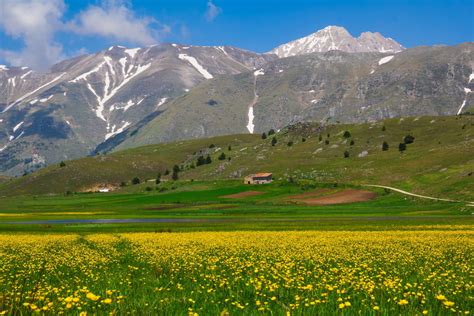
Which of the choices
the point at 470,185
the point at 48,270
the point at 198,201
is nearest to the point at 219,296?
the point at 48,270

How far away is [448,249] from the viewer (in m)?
35.5

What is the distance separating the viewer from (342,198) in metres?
157

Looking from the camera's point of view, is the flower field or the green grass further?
the green grass

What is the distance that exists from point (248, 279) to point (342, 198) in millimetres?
138465

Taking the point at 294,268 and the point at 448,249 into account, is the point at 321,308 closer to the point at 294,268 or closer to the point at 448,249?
the point at 294,268

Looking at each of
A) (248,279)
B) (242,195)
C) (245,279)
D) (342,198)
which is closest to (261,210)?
(342,198)

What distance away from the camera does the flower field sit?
51.6 ft

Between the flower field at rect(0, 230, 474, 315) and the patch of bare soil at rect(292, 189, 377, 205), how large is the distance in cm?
10982

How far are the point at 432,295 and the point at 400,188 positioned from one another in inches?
6369

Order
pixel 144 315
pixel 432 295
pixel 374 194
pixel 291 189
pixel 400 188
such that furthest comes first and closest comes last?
pixel 291 189 → pixel 400 188 → pixel 374 194 → pixel 432 295 → pixel 144 315

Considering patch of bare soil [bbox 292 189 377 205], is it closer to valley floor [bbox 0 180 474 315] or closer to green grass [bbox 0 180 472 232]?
green grass [bbox 0 180 472 232]

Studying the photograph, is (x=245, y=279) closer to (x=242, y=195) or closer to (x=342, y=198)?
(x=342, y=198)

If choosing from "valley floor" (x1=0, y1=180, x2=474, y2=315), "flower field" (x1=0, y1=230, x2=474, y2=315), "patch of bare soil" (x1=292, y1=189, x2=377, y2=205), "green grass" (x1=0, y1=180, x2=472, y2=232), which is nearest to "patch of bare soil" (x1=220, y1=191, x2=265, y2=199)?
"green grass" (x1=0, y1=180, x2=472, y2=232)

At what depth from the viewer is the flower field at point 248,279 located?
619 inches
